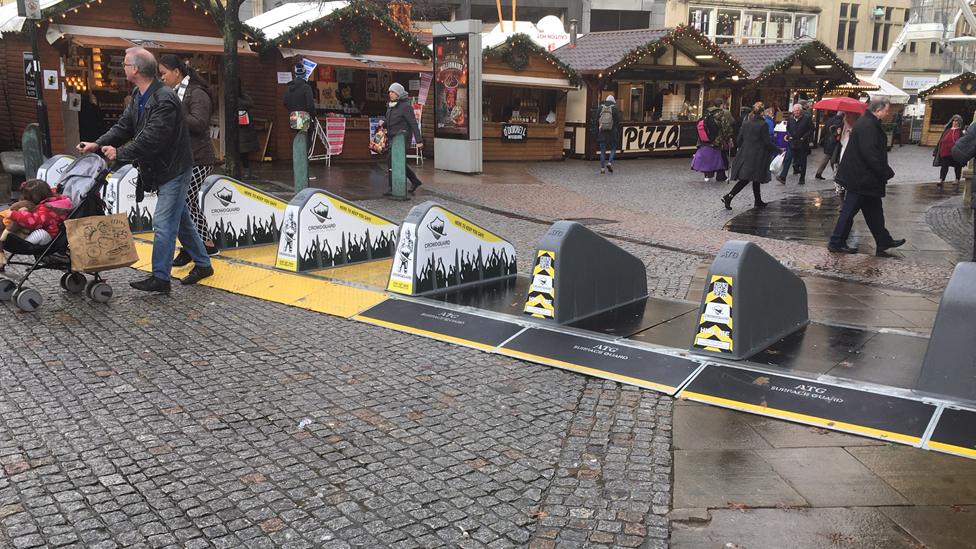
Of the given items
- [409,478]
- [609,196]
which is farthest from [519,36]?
[409,478]

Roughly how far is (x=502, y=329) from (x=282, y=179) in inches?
422

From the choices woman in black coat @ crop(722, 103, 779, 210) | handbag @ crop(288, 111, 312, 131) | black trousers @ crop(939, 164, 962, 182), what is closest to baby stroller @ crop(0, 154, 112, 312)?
handbag @ crop(288, 111, 312, 131)

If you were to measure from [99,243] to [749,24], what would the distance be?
151 feet

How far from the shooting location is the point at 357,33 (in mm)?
18969

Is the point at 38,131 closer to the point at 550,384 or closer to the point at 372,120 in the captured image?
the point at 372,120

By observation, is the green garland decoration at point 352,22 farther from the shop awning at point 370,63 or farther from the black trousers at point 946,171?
the black trousers at point 946,171

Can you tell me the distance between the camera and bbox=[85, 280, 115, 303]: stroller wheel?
6.66 m

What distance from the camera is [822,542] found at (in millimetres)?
3289

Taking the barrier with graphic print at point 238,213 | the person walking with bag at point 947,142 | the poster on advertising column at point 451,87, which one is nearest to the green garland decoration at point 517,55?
the poster on advertising column at point 451,87

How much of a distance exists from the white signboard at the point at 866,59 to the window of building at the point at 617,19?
14.4 metres

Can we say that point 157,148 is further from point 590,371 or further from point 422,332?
point 590,371

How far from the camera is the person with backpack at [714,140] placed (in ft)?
58.4

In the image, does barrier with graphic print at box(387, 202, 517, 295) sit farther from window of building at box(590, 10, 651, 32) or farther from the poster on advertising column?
window of building at box(590, 10, 651, 32)

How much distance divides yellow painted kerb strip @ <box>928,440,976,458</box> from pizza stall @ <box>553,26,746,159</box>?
19189mm
